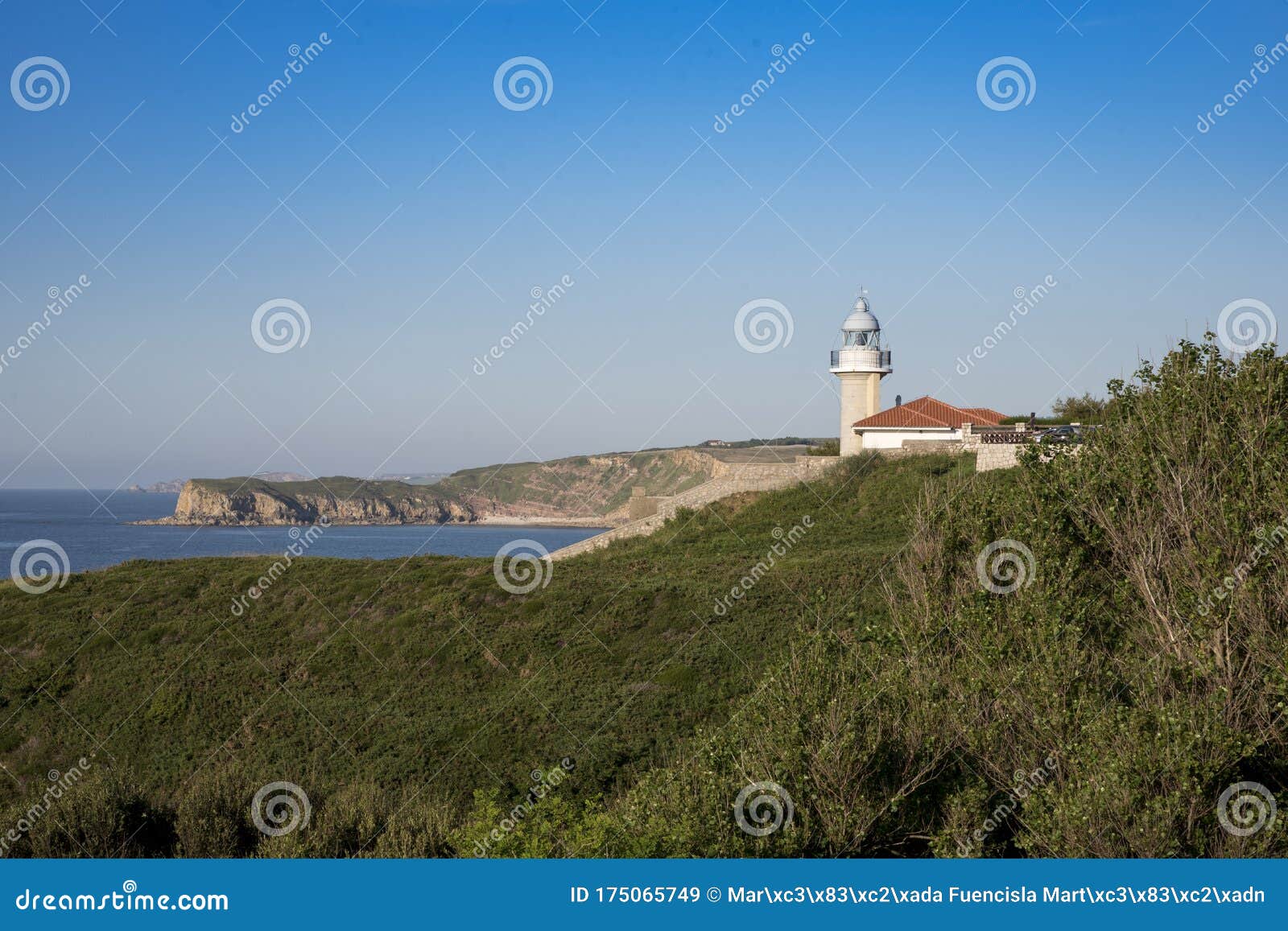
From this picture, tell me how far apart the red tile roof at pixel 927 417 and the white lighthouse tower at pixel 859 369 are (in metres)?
0.65

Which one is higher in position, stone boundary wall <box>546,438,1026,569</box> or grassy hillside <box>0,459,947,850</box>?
stone boundary wall <box>546,438,1026,569</box>

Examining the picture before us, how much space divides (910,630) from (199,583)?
2567cm

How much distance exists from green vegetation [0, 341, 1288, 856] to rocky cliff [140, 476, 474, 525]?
5100 inches

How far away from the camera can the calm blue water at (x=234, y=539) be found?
80.8 metres

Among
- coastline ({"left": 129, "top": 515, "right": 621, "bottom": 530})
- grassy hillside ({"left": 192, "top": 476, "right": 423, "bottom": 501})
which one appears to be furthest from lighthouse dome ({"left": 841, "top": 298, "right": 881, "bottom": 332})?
grassy hillside ({"left": 192, "top": 476, "right": 423, "bottom": 501})

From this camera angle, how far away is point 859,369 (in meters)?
41.0

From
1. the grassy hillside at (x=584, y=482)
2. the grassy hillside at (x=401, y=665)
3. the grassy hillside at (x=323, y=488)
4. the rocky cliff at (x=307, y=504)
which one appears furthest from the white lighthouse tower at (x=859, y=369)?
the grassy hillside at (x=323, y=488)

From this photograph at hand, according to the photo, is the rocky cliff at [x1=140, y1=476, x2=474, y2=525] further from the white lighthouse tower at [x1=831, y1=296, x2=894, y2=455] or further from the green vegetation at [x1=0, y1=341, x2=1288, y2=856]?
the green vegetation at [x1=0, y1=341, x2=1288, y2=856]

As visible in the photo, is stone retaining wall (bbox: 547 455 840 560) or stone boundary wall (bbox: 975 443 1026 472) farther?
stone retaining wall (bbox: 547 455 840 560)

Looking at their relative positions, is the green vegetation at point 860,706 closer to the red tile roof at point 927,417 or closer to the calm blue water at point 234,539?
the red tile roof at point 927,417

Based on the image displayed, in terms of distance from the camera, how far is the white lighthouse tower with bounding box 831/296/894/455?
135 feet

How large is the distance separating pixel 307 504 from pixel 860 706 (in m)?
159

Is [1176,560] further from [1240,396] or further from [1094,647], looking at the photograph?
[1240,396]

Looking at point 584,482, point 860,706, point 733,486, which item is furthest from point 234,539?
point 860,706
